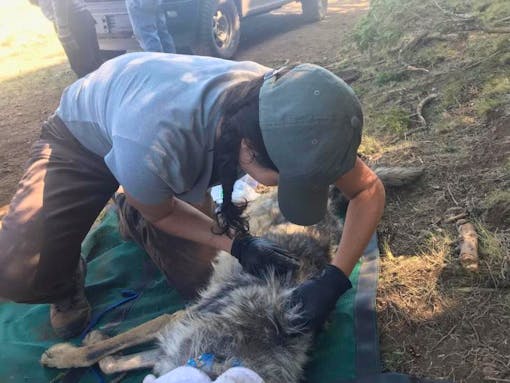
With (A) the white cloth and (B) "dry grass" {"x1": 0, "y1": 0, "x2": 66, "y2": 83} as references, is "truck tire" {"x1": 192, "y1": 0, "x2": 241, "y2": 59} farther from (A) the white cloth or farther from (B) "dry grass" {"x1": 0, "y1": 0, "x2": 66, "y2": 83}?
(A) the white cloth

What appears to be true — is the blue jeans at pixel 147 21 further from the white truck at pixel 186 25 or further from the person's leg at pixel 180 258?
the person's leg at pixel 180 258

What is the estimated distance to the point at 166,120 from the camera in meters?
2.23

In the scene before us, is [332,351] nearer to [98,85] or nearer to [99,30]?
[98,85]

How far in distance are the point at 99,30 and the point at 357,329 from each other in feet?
20.8

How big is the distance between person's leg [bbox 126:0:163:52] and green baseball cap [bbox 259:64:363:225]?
471 centimetres

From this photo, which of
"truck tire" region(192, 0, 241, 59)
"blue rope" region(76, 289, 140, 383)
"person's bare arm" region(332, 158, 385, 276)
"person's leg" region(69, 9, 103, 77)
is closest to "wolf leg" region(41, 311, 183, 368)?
"blue rope" region(76, 289, 140, 383)

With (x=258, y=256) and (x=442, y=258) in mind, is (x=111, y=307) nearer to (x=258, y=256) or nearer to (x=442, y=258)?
(x=258, y=256)

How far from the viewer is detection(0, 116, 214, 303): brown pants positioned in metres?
2.87

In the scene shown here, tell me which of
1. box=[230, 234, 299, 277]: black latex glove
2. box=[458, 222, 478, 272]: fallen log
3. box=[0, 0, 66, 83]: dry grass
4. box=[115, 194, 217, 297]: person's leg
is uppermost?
box=[230, 234, 299, 277]: black latex glove

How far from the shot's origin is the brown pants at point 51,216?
287 cm

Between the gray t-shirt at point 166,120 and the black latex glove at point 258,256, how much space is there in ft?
1.24

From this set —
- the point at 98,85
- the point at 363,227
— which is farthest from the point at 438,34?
the point at 98,85

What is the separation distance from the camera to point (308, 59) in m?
7.62

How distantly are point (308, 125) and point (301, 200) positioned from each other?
377 millimetres
